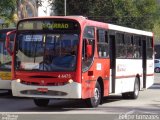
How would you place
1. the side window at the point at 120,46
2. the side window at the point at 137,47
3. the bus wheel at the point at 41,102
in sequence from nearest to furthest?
the bus wheel at the point at 41,102 < the side window at the point at 120,46 < the side window at the point at 137,47

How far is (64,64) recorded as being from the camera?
16.4 meters

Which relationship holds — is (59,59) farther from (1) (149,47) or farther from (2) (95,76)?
(1) (149,47)

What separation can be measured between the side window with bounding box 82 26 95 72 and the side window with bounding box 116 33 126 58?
8.50 feet

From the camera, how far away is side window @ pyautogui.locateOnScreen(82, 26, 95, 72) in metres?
16.7

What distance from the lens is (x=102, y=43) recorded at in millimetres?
18281

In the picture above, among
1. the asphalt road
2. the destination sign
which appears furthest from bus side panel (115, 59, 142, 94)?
the destination sign

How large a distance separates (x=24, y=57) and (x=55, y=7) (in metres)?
35.3

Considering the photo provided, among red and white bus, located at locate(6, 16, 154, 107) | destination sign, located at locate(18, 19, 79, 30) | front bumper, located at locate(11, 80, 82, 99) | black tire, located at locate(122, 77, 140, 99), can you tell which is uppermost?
destination sign, located at locate(18, 19, 79, 30)

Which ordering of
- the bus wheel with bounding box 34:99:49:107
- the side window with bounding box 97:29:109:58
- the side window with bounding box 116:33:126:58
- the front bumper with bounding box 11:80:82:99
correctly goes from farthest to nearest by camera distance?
the side window with bounding box 116:33:126:58 → the bus wheel with bounding box 34:99:49:107 → the side window with bounding box 97:29:109:58 → the front bumper with bounding box 11:80:82:99

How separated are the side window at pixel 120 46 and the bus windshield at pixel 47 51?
11.8 feet

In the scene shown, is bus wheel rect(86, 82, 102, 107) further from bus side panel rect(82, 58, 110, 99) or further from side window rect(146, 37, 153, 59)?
side window rect(146, 37, 153, 59)

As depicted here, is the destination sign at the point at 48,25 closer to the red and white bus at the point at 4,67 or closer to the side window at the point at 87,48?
the side window at the point at 87,48

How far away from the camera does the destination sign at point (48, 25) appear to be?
1672cm

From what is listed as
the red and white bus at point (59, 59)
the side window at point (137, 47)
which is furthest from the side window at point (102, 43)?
the side window at point (137, 47)
